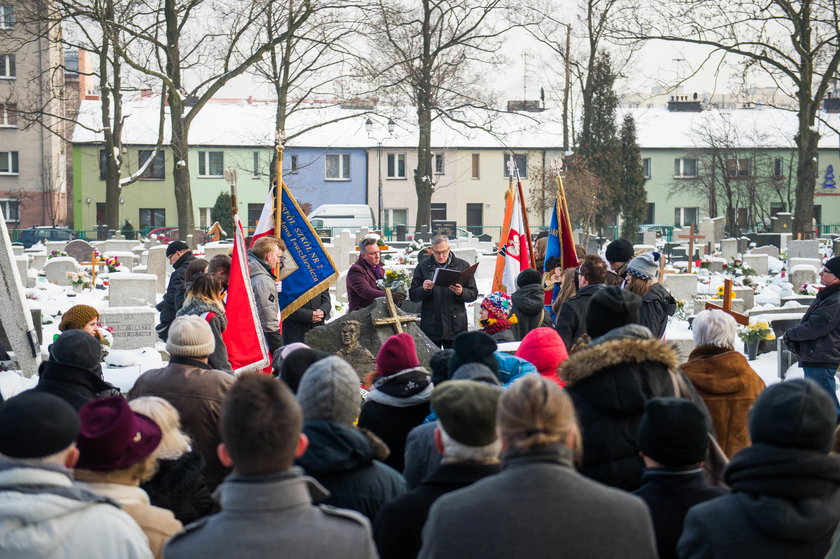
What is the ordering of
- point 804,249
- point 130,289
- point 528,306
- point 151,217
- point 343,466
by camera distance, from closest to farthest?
point 343,466, point 528,306, point 130,289, point 804,249, point 151,217

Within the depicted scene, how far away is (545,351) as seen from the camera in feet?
18.6

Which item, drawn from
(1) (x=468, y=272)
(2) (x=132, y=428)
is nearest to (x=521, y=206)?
(1) (x=468, y=272)

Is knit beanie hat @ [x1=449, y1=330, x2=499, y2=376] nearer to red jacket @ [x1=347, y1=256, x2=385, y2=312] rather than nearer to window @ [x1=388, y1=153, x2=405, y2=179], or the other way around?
red jacket @ [x1=347, y1=256, x2=385, y2=312]

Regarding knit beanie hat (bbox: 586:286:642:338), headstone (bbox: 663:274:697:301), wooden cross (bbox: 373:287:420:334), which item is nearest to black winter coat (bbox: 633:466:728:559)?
knit beanie hat (bbox: 586:286:642:338)

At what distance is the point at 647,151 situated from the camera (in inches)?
2408

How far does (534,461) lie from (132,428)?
1452 mm

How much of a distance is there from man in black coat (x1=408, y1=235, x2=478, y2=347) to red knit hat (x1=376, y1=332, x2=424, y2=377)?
15.8ft

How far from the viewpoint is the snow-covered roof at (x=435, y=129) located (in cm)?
5734

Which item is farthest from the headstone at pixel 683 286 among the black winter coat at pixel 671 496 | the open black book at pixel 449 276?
the black winter coat at pixel 671 496

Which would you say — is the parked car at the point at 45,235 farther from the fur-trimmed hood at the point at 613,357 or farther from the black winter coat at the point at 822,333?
the fur-trimmed hood at the point at 613,357

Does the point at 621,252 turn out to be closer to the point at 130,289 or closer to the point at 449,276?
the point at 449,276

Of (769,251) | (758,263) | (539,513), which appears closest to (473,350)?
(539,513)

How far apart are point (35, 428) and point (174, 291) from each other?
23.7 feet

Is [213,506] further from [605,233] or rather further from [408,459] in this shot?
[605,233]
